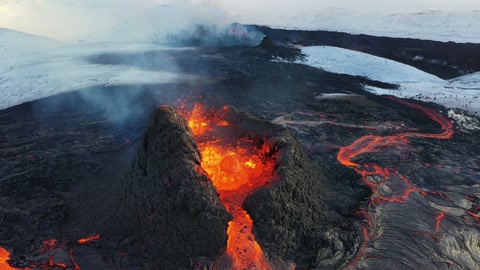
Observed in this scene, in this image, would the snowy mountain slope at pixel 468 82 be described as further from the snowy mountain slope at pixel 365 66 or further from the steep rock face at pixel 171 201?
the steep rock face at pixel 171 201

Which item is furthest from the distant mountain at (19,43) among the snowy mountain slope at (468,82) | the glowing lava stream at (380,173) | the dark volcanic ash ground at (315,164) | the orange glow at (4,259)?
the snowy mountain slope at (468,82)

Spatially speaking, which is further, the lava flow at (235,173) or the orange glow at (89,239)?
the orange glow at (89,239)

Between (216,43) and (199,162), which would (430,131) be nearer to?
(199,162)

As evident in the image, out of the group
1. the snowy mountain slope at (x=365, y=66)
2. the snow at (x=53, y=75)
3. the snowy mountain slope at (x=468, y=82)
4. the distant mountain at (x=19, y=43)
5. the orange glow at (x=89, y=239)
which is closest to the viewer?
the orange glow at (x=89, y=239)

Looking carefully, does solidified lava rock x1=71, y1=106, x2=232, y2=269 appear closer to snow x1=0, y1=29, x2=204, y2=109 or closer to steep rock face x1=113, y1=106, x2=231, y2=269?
steep rock face x1=113, y1=106, x2=231, y2=269

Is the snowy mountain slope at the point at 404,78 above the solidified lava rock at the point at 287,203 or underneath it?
above

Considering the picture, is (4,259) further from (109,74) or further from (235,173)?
(109,74)

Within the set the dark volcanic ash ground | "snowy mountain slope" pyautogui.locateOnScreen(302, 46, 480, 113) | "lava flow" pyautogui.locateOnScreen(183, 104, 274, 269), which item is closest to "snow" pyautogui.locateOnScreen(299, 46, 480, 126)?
"snowy mountain slope" pyautogui.locateOnScreen(302, 46, 480, 113)
